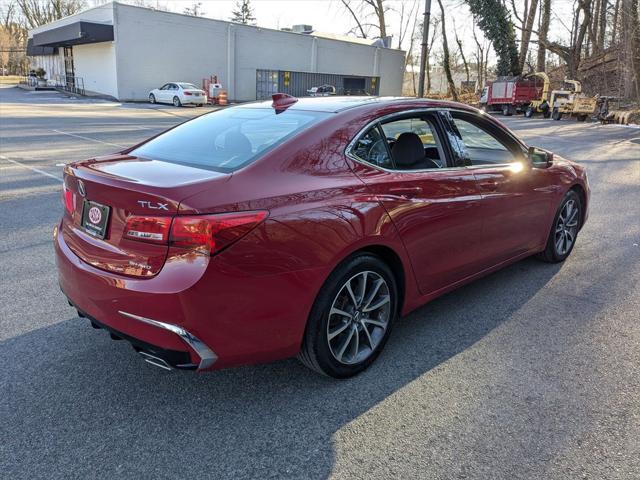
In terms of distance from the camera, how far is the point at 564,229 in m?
5.16

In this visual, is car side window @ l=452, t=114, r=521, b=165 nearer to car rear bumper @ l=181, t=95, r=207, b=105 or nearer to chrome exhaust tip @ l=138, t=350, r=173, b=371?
chrome exhaust tip @ l=138, t=350, r=173, b=371

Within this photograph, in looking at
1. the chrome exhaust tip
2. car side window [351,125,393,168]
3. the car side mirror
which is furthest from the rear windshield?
the car side mirror

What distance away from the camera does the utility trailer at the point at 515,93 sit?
32031 mm

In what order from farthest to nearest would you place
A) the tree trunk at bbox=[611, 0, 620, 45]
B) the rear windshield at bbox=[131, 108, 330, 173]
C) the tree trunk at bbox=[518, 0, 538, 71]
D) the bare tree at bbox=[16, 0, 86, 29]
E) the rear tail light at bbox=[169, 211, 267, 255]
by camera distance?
the bare tree at bbox=[16, 0, 86, 29] < the tree trunk at bbox=[518, 0, 538, 71] < the tree trunk at bbox=[611, 0, 620, 45] < the rear windshield at bbox=[131, 108, 330, 173] < the rear tail light at bbox=[169, 211, 267, 255]

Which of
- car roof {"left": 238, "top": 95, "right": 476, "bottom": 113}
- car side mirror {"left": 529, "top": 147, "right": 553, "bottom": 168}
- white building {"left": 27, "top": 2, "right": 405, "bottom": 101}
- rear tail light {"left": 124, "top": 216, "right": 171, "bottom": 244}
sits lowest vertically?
rear tail light {"left": 124, "top": 216, "right": 171, "bottom": 244}

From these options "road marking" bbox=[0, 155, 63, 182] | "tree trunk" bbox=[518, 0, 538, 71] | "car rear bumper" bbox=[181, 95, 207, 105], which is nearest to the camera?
"road marking" bbox=[0, 155, 63, 182]

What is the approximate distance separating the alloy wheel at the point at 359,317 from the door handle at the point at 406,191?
20.4 inches

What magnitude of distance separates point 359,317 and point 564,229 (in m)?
3.06

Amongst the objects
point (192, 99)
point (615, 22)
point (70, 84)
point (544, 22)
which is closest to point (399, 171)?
point (192, 99)

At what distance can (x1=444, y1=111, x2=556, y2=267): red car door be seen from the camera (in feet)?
12.9

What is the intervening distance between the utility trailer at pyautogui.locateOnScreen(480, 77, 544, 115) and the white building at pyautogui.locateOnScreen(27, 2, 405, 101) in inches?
645

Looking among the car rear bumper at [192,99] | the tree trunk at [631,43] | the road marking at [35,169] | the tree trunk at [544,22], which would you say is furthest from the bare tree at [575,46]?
the road marking at [35,169]

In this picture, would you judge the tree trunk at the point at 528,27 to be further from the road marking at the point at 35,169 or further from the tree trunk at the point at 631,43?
the road marking at the point at 35,169

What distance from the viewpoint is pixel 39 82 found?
146 feet
